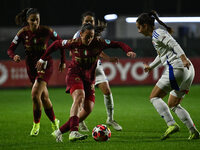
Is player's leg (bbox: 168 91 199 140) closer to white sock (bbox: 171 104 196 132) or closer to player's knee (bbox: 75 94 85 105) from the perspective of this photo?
white sock (bbox: 171 104 196 132)

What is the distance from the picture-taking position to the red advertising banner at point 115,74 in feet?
63.6

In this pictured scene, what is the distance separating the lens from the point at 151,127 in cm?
Answer: 897

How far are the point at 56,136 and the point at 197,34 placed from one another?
2444 centimetres

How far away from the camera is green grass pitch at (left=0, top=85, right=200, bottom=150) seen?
6.87 m

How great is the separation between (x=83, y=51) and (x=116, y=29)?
2337 cm

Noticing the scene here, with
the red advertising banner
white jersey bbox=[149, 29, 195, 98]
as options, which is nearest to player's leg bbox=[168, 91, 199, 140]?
white jersey bbox=[149, 29, 195, 98]

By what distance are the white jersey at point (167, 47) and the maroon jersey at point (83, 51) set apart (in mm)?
479

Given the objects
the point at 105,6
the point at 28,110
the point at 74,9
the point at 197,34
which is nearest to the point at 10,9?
the point at 74,9

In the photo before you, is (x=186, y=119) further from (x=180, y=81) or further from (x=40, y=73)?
(x=40, y=73)

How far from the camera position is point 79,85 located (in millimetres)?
7332

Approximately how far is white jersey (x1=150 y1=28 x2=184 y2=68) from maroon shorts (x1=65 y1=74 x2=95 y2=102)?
4.20 feet

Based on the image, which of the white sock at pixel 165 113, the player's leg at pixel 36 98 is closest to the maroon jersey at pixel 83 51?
the player's leg at pixel 36 98

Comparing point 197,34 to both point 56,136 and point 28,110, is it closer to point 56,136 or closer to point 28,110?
point 28,110

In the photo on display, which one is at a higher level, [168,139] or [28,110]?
[168,139]
